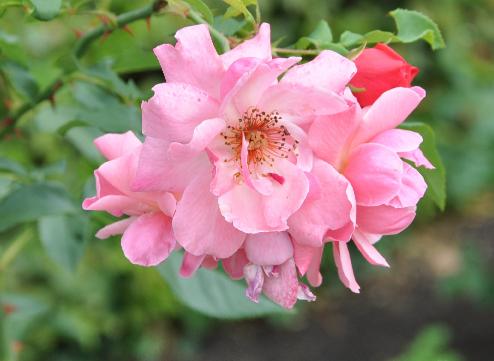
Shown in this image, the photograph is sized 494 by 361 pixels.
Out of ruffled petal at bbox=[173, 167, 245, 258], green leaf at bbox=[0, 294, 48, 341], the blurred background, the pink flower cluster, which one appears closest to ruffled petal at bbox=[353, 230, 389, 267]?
the pink flower cluster

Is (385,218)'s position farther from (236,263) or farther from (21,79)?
(21,79)

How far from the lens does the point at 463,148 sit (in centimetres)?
338

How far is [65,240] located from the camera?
109 centimetres

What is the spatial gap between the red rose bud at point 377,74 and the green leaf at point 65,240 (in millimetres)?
542

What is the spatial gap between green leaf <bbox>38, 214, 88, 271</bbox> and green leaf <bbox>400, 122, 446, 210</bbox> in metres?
0.50

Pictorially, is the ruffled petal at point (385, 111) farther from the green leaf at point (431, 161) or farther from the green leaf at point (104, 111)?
the green leaf at point (104, 111)

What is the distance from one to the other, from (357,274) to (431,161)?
2.66m

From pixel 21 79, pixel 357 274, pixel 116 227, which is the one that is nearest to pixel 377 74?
pixel 116 227

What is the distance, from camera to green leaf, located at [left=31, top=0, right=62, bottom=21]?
0.69m

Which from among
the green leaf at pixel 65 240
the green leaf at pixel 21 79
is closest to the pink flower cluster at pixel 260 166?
the green leaf at pixel 21 79

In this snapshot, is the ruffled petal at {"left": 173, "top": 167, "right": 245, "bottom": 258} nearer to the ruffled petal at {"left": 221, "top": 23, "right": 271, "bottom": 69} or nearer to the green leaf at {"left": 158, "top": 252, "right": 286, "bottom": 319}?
the ruffled petal at {"left": 221, "top": 23, "right": 271, "bottom": 69}

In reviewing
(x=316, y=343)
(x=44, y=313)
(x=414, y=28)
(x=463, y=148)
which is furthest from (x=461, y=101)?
(x=414, y=28)

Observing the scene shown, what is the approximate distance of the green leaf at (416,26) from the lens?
0.74 metres

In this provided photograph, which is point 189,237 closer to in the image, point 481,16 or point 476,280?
point 476,280
